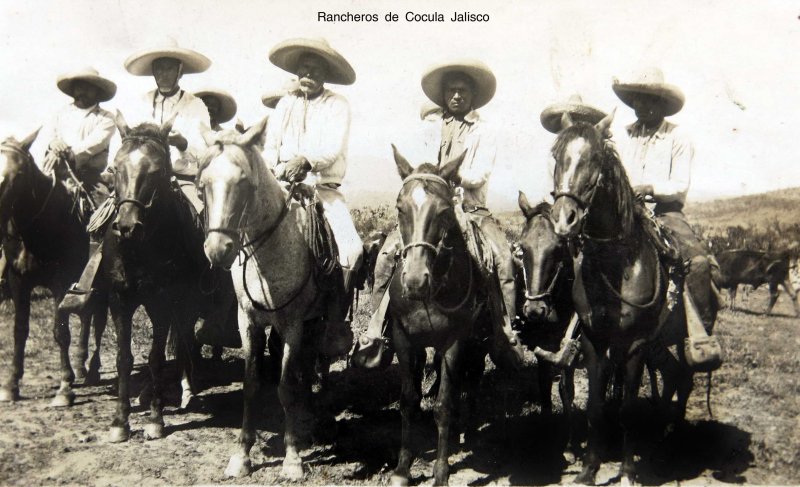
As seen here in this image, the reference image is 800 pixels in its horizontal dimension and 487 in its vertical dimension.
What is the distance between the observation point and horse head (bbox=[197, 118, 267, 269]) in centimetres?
418

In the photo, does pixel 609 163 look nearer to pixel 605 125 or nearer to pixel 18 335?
pixel 605 125

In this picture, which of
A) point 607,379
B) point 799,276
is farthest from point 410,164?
point 799,276

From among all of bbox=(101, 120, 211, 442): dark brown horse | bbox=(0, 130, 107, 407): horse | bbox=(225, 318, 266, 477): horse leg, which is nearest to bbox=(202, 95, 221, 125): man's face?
bbox=(0, 130, 107, 407): horse

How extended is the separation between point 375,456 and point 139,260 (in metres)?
2.95

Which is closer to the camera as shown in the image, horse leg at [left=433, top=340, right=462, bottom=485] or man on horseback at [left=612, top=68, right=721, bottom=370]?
horse leg at [left=433, top=340, right=462, bottom=485]

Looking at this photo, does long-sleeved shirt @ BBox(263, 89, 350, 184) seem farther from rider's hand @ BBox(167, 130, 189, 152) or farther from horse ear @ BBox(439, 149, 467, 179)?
horse ear @ BBox(439, 149, 467, 179)

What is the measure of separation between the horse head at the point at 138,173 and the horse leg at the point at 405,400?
2.44 metres

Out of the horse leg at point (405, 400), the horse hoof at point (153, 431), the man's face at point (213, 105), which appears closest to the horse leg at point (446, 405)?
the horse leg at point (405, 400)

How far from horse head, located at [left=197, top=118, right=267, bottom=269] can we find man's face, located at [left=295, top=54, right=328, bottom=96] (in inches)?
60.6

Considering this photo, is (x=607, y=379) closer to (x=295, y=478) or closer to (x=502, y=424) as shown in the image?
(x=502, y=424)

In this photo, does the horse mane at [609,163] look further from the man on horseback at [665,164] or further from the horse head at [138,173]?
the horse head at [138,173]

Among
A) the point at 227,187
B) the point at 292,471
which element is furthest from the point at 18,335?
the point at 227,187

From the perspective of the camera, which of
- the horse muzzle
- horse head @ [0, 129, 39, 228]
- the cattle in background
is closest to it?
the horse muzzle

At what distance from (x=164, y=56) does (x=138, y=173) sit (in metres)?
2.48
